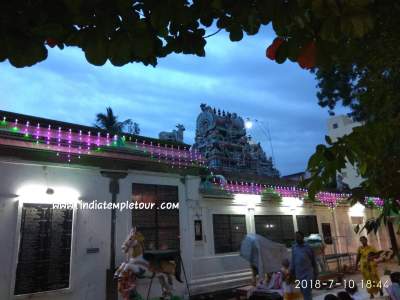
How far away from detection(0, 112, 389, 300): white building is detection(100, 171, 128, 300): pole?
0.22 ft

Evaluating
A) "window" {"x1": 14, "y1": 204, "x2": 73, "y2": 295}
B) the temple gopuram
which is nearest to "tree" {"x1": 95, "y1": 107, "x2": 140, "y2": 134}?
the temple gopuram

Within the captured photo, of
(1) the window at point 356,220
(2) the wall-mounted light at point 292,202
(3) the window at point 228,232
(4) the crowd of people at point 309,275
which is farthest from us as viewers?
(1) the window at point 356,220

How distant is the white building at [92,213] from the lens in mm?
8242

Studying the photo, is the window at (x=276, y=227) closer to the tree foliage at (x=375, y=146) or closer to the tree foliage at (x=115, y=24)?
the tree foliage at (x=375, y=146)

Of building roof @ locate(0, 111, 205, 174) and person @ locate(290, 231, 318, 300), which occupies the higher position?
building roof @ locate(0, 111, 205, 174)

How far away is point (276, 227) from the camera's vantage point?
15.1m

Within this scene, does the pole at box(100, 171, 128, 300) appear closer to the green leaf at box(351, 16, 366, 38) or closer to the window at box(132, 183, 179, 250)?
the window at box(132, 183, 179, 250)

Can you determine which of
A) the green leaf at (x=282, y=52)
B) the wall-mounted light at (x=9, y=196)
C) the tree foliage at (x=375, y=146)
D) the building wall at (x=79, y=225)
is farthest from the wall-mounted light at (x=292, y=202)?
the green leaf at (x=282, y=52)

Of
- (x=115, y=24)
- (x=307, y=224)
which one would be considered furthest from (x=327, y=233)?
(x=115, y=24)

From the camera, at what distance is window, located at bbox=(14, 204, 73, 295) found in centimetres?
803

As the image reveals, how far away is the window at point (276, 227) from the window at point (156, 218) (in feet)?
15.2

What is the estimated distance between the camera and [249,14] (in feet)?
6.10

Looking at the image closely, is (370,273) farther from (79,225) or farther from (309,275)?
(79,225)

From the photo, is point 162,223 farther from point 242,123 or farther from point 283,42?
point 242,123
